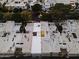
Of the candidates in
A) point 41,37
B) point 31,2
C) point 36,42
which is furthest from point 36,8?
point 36,42

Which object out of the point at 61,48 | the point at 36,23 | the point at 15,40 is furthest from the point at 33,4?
the point at 61,48

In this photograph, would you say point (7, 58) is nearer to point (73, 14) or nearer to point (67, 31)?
point (67, 31)

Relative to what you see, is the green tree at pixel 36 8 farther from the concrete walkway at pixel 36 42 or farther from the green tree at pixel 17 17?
the concrete walkway at pixel 36 42

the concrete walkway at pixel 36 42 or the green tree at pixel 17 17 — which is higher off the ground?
the green tree at pixel 17 17

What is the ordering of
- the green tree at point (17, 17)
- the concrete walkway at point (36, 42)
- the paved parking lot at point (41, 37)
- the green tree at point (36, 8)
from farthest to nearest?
the green tree at point (36, 8), the green tree at point (17, 17), the paved parking lot at point (41, 37), the concrete walkway at point (36, 42)

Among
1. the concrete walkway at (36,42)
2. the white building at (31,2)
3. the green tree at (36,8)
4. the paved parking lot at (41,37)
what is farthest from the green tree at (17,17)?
→ the white building at (31,2)

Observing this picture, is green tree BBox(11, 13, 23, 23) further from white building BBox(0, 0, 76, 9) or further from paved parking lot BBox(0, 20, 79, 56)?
white building BBox(0, 0, 76, 9)

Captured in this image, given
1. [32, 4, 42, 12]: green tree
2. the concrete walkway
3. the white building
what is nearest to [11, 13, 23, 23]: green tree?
the concrete walkway

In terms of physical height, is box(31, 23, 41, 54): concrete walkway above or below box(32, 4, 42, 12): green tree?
below

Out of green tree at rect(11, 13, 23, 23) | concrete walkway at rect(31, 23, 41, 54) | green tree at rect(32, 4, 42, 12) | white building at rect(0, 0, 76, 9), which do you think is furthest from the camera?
white building at rect(0, 0, 76, 9)

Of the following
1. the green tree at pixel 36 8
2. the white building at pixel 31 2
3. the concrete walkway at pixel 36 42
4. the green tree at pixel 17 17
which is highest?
the white building at pixel 31 2

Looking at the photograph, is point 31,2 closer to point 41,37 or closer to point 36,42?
point 41,37

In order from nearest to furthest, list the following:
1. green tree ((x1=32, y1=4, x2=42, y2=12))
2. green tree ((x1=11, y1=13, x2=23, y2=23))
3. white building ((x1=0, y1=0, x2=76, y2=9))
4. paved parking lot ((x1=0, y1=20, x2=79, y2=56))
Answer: paved parking lot ((x1=0, y1=20, x2=79, y2=56)) → green tree ((x1=11, y1=13, x2=23, y2=23)) → green tree ((x1=32, y1=4, x2=42, y2=12)) → white building ((x1=0, y1=0, x2=76, y2=9))
